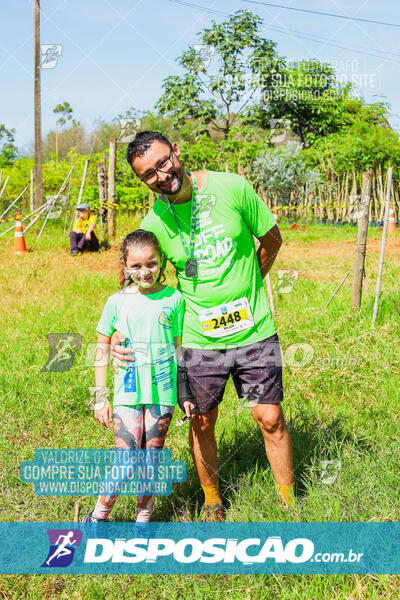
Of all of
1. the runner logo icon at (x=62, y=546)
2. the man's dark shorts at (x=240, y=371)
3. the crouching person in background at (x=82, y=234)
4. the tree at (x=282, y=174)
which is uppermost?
the tree at (x=282, y=174)

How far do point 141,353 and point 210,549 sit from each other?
866mm

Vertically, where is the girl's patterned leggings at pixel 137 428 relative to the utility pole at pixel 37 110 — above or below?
below

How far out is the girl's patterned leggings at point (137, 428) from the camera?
216 cm

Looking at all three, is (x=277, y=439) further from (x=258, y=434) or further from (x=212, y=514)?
(x=258, y=434)

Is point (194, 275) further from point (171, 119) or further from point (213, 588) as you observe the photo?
point (171, 119)

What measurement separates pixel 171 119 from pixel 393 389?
2213 centimetres

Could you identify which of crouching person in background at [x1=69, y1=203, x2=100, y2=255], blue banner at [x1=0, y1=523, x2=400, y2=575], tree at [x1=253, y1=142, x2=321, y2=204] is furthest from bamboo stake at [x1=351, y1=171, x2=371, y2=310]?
tree at [x1=253, y1=142, x2=321, y2=204]

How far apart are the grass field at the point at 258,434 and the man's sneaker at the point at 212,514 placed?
0.06m

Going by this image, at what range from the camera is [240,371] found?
7.46 feet

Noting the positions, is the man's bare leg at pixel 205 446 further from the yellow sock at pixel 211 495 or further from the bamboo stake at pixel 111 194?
the bamboo stake at pixel 111 194

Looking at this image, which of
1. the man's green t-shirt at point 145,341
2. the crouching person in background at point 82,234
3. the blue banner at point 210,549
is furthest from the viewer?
the crouching person in background at point 82,234

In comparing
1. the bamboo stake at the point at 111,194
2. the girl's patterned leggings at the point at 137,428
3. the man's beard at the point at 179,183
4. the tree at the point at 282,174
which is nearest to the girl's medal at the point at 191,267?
the man's beard at the point at 179,183

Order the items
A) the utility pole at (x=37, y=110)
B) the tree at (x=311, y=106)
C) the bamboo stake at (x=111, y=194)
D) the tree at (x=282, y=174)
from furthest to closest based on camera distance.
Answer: the tree at (x=311, y=106) → the tree at (x=282, y=174) → the utility pole at (x=37, y=110) → the bamboo stake at (x=111, y=194)

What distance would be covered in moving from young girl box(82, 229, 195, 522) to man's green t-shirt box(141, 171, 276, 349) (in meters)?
0.09
